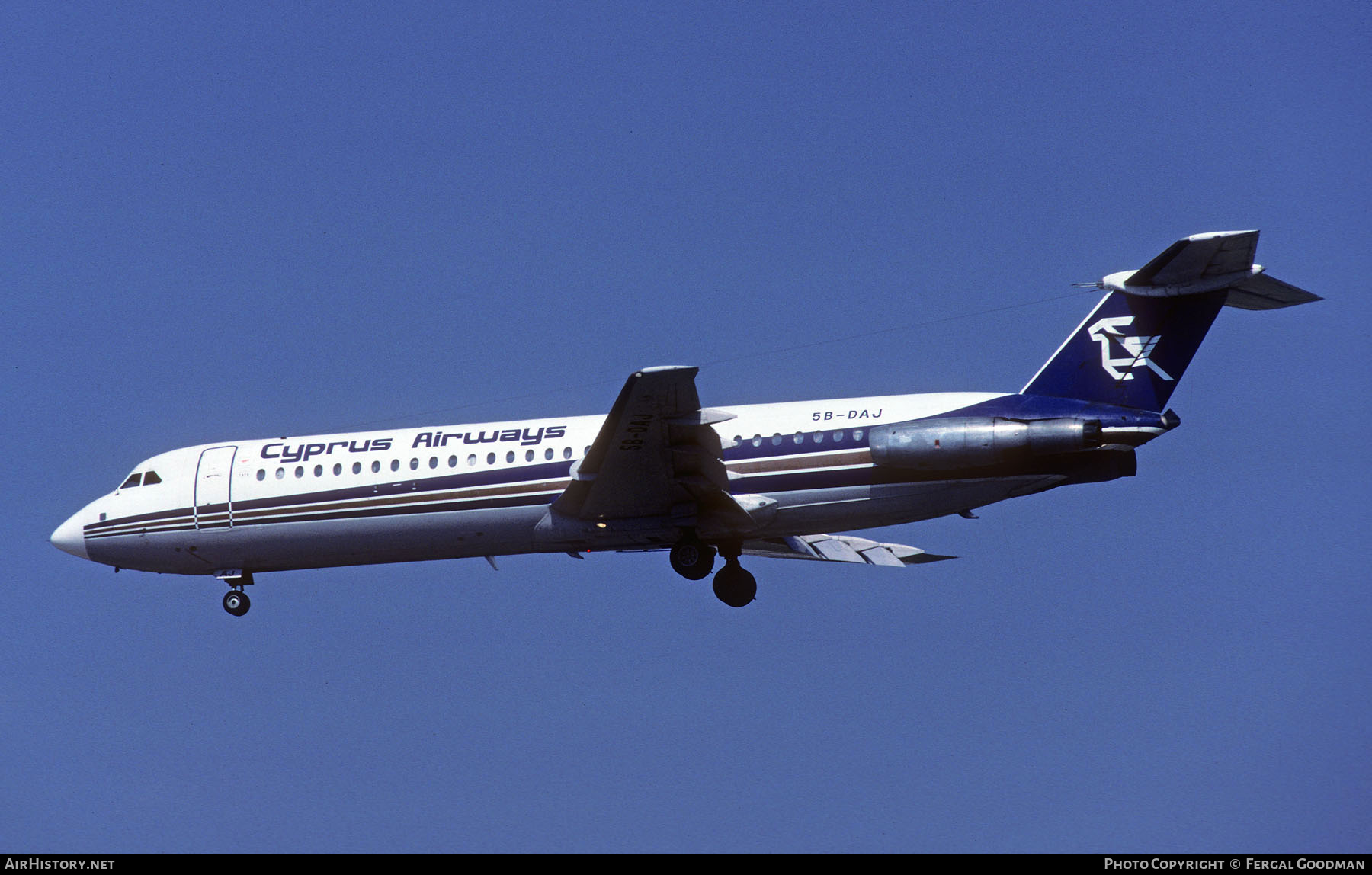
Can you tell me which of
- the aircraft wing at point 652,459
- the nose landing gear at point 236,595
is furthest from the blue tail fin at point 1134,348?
the nose landing gear at point 236,595

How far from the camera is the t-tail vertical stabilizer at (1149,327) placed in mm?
29047

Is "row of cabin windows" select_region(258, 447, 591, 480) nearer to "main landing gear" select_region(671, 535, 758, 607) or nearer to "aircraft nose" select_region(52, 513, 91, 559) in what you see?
"main landing gear" select_region(671, 535, 758, 607)

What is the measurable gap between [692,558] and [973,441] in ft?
19.7

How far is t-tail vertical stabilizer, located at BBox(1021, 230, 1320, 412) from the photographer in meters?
29.0

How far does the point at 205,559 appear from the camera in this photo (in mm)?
34562

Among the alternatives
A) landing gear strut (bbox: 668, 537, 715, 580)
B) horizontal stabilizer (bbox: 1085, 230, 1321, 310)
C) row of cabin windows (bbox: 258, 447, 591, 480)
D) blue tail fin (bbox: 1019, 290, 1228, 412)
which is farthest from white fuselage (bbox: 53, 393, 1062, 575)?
horizontal stabilizer (bbox: 1085, 230, 1321, 310)

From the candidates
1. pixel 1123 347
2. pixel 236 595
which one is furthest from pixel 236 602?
pixel 1123 347

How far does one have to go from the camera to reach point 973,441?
29.8 meters

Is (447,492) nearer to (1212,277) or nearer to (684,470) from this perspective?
(684,470)

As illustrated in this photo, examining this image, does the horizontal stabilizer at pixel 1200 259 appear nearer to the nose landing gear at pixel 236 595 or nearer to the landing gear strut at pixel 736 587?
the landing gear strut at pixel 736 587

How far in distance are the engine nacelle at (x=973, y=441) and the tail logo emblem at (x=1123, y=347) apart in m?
1.23

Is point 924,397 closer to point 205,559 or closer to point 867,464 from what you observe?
point 867,464

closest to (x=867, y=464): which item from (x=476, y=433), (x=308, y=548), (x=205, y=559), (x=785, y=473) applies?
(x=785, y=473)
